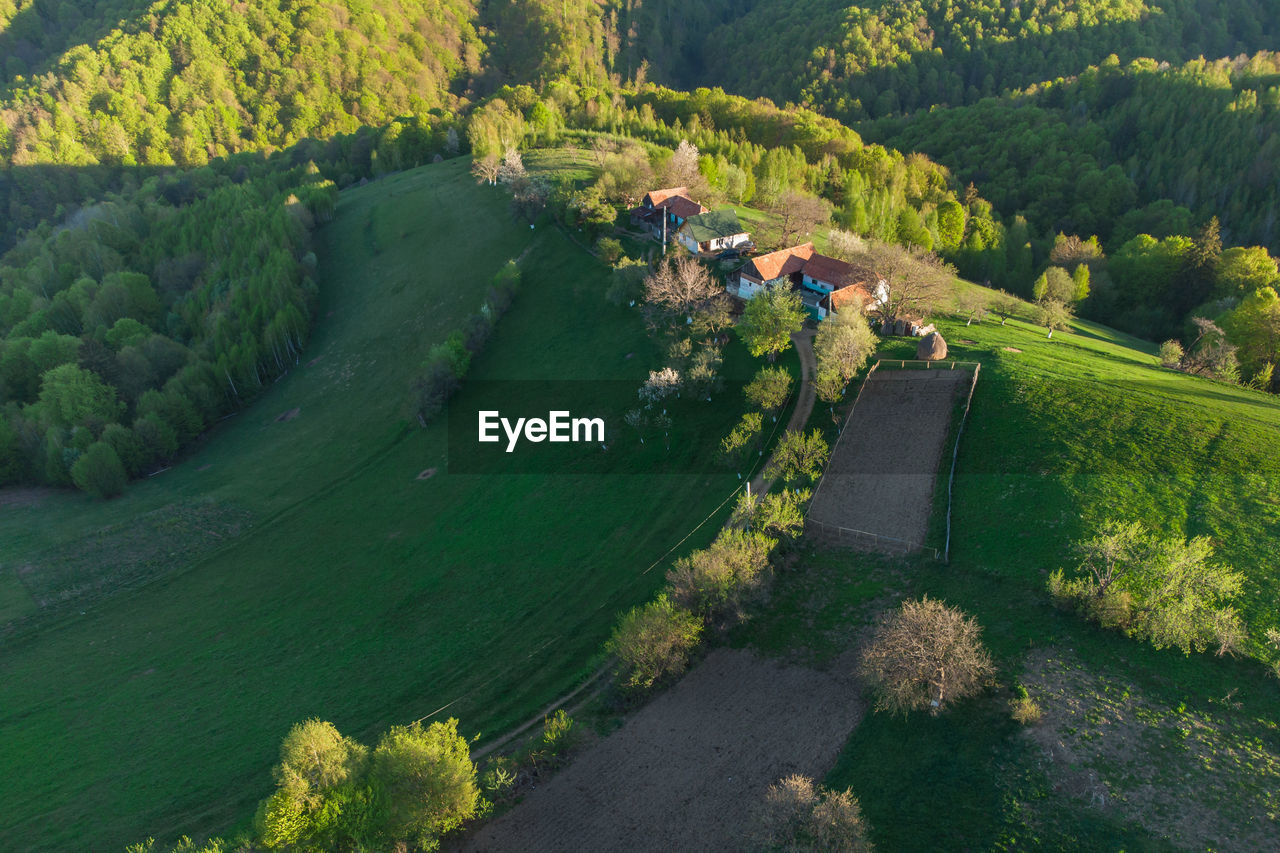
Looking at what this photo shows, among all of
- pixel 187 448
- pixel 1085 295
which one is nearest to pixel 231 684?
pixel 187 448

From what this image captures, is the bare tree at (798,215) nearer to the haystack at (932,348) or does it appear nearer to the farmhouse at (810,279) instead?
the farmhouse at (810,279)

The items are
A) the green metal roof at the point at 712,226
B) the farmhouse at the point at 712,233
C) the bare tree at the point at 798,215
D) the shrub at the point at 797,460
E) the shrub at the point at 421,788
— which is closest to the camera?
the shrub at the point at 421,788

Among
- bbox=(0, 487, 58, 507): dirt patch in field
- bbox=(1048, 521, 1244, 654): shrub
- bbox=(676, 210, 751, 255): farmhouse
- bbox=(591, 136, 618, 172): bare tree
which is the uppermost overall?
bbox=(591, 136, 618, 172): bare tree

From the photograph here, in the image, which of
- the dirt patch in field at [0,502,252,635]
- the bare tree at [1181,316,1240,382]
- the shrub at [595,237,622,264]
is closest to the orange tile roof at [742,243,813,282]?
the shrub at [595,237,622,264]

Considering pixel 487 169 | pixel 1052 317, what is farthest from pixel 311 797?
pixel 487 169

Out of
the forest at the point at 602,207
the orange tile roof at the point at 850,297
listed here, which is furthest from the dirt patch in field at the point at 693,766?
the forest at the point at 602,207

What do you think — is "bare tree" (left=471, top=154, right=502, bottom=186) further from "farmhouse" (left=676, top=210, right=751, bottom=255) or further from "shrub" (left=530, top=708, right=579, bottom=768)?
"shrub" (left=530, top=708, right=579, bottom=768)
